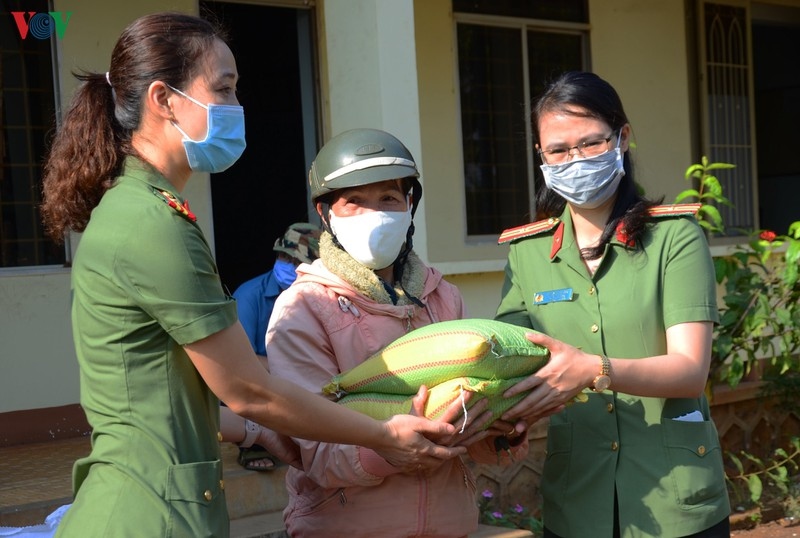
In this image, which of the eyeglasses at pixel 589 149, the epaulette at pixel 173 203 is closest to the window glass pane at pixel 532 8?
the eyeglasses at pixel 589 149

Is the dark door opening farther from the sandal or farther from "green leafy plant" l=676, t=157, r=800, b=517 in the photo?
the sandal

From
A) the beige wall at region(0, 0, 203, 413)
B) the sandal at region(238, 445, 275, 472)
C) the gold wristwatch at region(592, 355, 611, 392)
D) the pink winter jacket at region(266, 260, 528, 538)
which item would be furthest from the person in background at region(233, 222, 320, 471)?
the gold wristwatch at region(592, 355, 611, 392)

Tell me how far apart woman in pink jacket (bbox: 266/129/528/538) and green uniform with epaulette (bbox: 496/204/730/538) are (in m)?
0.21

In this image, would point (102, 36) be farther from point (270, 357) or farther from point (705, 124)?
point (705, 124)

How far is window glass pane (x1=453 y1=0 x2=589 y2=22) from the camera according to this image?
7.05 metres

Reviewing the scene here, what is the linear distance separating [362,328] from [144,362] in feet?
2.17

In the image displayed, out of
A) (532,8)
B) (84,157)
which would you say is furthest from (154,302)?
(532,8)

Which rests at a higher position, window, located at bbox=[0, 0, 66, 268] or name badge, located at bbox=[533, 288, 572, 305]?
window, located at bbox=[0, 0, 66, 268]

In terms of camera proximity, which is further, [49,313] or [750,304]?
[750,304]

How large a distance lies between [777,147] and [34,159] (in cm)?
736

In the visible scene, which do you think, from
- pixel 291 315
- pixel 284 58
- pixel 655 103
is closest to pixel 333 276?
pixel 291 315

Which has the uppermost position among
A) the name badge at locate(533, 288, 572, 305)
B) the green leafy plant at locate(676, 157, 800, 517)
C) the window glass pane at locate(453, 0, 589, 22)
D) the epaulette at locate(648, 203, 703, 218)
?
the window glass pane at locate(453, 0, 589, 22)

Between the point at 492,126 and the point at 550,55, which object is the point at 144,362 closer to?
the point at 492,126

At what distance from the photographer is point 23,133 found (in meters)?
5.70
